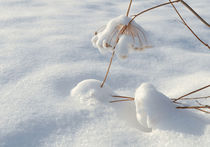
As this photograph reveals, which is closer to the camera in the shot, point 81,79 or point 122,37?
point 122,37

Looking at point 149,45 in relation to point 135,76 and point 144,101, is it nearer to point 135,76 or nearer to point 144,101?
point 144,101

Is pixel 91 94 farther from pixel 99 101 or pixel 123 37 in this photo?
pixel 123 37

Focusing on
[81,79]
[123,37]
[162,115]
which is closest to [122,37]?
[123,37]

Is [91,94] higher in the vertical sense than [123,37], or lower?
lower

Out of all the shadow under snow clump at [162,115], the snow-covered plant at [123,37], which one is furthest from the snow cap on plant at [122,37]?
the shadow under snow clump at [162,115]

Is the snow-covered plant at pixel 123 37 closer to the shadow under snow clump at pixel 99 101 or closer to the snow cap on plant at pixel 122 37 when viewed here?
the snow cap on plant at pixel 122 37

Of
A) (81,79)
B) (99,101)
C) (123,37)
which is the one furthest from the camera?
(81,79)

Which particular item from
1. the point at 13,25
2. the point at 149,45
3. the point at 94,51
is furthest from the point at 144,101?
the point at 13,25
